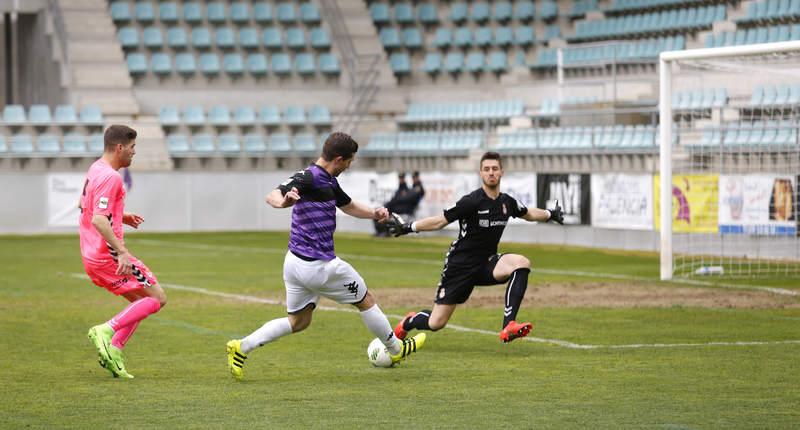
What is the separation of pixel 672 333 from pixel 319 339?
363 cm

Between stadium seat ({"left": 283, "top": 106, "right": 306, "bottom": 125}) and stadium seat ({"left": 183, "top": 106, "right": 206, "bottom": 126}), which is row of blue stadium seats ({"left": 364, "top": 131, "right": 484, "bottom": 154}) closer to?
stadium seat ({"left": 283, "top": 106, "right": 306, "bottom": 125})

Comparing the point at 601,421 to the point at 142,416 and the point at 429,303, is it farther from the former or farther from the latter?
the point at 429,303

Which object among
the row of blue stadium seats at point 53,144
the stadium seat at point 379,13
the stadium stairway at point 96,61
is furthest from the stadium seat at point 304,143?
the stadium seat at point 379,13

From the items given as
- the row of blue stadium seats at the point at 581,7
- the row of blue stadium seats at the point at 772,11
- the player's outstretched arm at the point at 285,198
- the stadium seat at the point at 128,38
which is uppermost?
the row of blue stadium seats at the point at 581,7

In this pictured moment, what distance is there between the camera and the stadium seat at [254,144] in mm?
39219

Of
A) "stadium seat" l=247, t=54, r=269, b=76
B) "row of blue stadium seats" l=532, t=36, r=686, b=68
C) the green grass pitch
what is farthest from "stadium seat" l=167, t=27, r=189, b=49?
the green grass pitch

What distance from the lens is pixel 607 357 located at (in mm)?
11906

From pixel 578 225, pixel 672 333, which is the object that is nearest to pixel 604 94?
pixel 578 225

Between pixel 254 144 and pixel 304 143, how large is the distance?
1480mm

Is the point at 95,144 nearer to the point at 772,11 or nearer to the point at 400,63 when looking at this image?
the point at 400,63

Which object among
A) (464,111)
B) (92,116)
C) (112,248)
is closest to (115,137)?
(112,248)

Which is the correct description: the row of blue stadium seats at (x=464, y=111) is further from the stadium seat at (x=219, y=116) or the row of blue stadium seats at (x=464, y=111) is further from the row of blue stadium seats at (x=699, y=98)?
the row of blue stadium seats at (x=699, y=98)

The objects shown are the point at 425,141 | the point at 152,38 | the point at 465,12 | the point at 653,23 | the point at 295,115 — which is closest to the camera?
the point at 653,23

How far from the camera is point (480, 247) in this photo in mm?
12352
